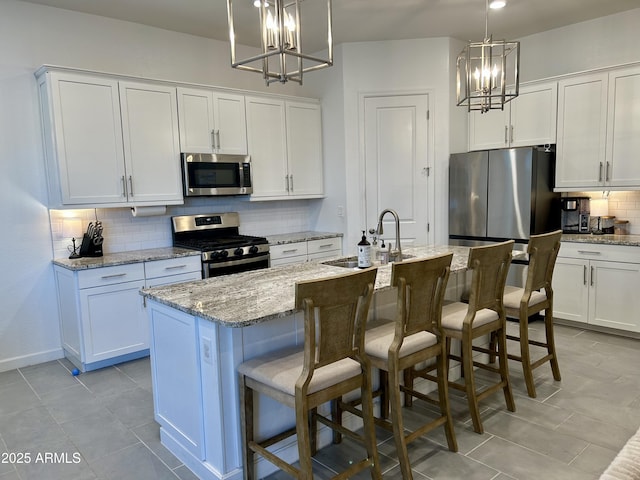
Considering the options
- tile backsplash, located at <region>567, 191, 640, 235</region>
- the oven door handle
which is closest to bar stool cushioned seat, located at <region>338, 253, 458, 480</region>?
the oven door handle

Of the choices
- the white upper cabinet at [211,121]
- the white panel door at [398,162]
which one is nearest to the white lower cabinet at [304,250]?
the white panel door at [398,162]

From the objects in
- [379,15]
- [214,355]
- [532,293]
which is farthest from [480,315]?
[379,15]

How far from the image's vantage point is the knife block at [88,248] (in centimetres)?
377

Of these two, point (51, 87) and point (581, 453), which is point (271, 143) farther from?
point (581, 453)

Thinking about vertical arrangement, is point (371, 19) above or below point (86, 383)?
above

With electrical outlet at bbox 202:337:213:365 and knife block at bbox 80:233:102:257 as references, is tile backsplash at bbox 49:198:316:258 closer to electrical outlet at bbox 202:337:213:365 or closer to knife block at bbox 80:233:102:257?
knife block at bbox 80:233:102:257

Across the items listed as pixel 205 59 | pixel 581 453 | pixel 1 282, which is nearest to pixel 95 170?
pixel 1 282

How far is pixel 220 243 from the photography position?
13.6 feet

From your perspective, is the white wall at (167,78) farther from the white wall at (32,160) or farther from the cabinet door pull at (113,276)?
the cabinet door pull at (113,276)

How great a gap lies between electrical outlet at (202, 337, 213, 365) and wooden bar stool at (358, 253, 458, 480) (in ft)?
2.41

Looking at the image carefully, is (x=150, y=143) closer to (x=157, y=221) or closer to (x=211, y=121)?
(x=211, y=121)

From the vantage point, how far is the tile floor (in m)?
2.25

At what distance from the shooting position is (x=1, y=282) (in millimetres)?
3656

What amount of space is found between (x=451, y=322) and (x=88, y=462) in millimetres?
2105
